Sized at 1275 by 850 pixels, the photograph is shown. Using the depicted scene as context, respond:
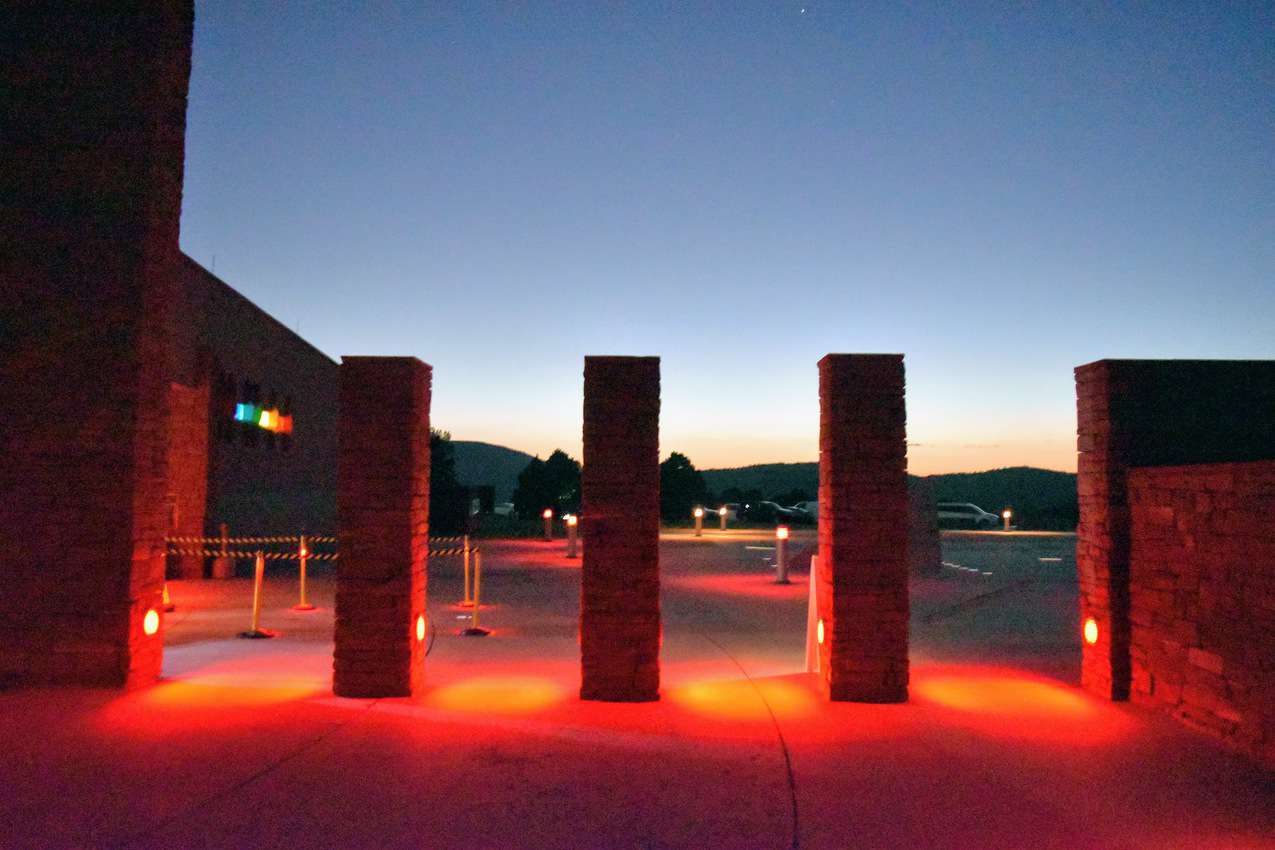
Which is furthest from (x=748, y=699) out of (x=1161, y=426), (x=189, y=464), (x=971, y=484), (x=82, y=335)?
(x=971, y=484)

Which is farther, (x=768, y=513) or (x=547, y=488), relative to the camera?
(x=547, y=488)

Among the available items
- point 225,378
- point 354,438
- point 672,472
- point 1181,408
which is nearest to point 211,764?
point 354,438

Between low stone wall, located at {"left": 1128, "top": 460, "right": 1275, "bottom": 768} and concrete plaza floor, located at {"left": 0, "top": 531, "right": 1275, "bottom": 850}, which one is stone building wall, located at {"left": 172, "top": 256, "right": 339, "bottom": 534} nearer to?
concrete plaza floor, located at {"left": 0, "top": 531, "right": 1275, "bottom": 850}

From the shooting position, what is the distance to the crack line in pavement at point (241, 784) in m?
4.58

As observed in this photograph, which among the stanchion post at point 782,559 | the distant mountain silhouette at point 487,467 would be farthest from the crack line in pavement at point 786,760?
the distant mountain silhouette at point 487,467

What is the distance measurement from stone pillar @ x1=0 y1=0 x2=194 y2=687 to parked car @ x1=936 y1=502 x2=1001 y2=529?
39.0 metres

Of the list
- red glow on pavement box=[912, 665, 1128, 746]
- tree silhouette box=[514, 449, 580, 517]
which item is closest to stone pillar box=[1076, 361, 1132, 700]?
red glow on pavement box=[912, 665, 1128, 746]

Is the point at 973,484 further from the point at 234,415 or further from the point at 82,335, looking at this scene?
the point at 82,335

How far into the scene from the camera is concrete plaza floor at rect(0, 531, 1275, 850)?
478cm

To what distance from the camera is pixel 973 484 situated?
382ft

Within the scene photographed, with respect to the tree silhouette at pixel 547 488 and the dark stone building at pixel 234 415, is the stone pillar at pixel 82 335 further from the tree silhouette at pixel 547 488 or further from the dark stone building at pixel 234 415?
the tree silhouette at pixel 547 488

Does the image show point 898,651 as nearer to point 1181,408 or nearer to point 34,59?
point 1181,408

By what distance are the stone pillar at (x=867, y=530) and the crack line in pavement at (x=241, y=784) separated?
399 cm

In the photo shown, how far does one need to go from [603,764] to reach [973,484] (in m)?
120
